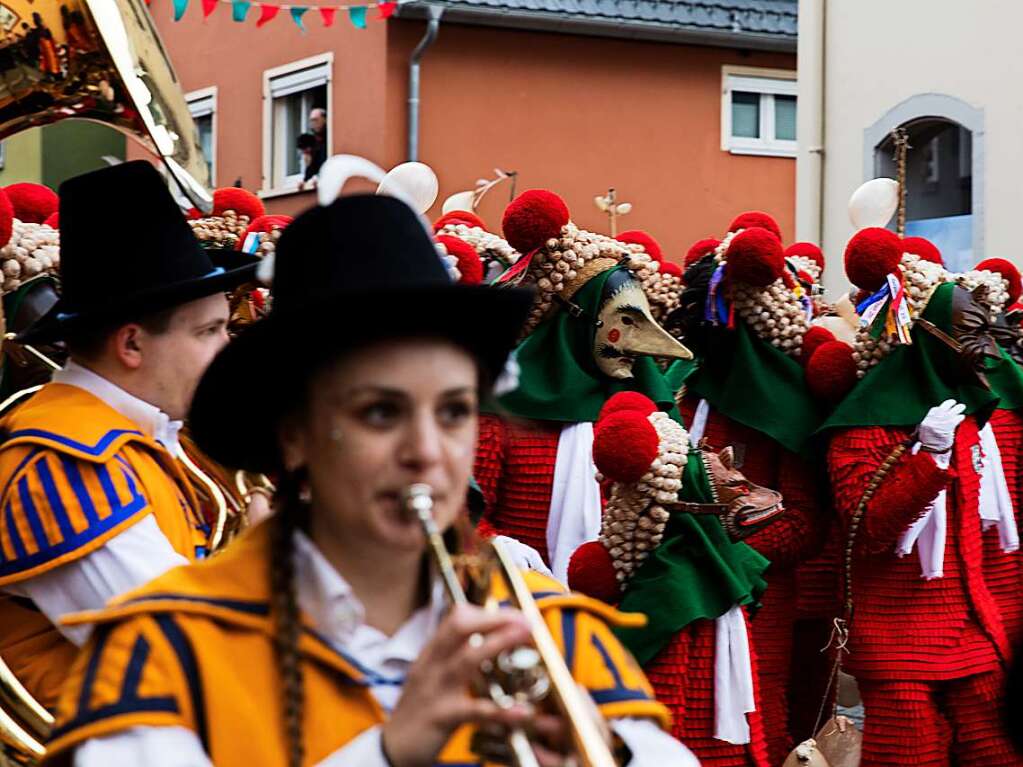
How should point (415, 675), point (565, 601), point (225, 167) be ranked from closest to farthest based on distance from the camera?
point (415, 675) → point (565, 601) → point (225, 167)

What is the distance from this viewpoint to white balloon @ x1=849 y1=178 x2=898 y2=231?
6.66 m

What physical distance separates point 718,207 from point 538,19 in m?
3.07

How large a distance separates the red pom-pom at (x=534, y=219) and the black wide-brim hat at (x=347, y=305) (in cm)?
309

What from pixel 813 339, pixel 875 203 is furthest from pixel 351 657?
pixel 875 203

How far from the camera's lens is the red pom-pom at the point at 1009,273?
6301mm

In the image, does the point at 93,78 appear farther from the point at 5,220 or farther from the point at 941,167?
the point at 941,167

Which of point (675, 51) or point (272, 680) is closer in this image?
point (272, 680)

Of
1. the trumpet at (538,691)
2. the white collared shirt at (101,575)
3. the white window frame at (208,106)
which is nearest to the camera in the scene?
the trumpet at (538,691)

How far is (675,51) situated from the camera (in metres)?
18.3

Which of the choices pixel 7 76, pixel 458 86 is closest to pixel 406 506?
pixel 7 76

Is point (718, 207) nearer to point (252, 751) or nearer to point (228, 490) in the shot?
point (228, 490)

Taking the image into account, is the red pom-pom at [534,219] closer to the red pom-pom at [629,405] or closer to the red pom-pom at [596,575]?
the red pom-pom at [629,405]

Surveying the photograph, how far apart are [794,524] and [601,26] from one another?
12.4 m

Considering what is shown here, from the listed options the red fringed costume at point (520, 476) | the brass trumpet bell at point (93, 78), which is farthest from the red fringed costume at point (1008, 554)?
the brass trumpet bell at point (93, 78)
